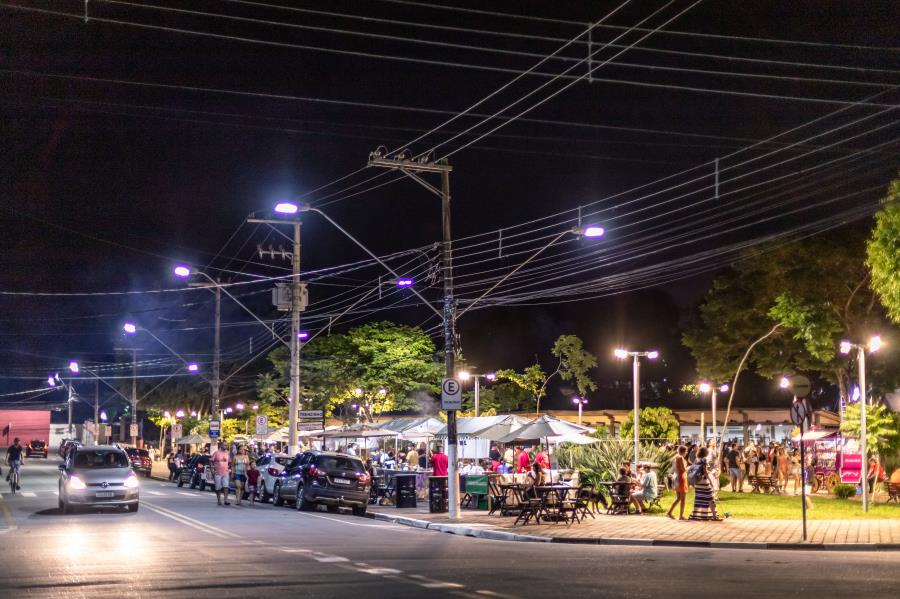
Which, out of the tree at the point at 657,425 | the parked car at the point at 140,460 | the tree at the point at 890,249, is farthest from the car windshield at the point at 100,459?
the parked car at the point at 140,460

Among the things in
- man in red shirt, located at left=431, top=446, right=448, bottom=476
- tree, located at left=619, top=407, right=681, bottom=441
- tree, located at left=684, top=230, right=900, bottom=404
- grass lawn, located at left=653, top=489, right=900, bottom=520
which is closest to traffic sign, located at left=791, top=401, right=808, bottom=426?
grass lawn, located at left=653, top=489, right=900, bottom=520

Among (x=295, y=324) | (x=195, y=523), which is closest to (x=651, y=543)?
(x=195, y=523)

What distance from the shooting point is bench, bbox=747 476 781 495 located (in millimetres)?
37156

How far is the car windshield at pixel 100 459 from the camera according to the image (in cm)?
2811

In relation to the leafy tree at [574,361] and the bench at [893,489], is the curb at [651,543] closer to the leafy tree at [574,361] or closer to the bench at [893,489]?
the bench at [893,489]

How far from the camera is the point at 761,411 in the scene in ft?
205

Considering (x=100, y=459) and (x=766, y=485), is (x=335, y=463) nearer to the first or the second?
(x=100, y=459)

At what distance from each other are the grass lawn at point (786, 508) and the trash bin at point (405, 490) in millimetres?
7212

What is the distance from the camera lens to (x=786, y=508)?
2923 cm

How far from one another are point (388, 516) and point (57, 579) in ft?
50.6

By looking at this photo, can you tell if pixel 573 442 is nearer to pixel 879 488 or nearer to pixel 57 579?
pixel 879 488

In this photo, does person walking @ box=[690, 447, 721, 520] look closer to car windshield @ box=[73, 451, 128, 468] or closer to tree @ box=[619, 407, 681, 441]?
car windshield @ box=[73, 451, 128, 468]

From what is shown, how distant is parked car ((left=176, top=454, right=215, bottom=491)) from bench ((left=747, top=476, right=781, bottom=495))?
20598 millimetres

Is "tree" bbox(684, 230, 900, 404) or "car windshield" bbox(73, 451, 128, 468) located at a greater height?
"tree" bbox(684, 230, 900, 404)
